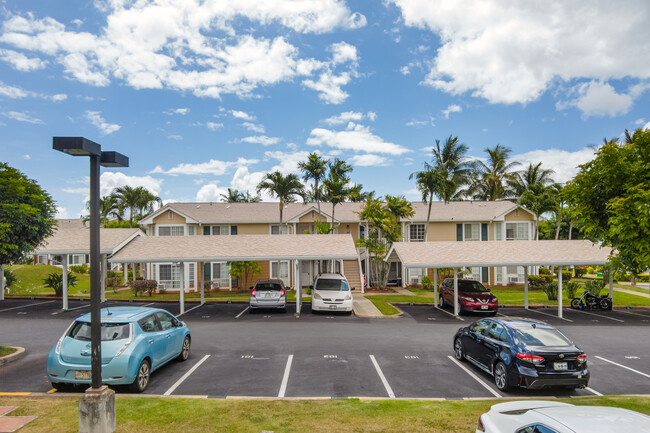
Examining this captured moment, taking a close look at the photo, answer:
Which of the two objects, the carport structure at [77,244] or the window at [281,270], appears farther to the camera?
the window at [281,270]

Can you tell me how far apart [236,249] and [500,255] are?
12.9 m

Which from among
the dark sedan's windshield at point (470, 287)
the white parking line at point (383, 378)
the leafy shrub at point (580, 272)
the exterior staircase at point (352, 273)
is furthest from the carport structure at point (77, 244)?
the leafy shrub at point (580, 272)

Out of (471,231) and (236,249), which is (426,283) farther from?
(236,249)

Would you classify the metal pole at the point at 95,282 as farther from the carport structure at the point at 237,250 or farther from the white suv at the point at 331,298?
the white suv at the point at 331,298

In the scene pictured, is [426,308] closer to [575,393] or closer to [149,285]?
[575,393]

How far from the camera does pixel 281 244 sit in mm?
21578

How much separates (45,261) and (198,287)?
114 ft

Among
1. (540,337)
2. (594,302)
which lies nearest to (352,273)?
(594,302)

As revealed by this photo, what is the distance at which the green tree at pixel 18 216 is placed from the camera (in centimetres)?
1359

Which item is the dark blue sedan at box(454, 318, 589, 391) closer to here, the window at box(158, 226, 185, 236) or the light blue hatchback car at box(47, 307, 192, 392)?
the light blue hatchback car at box(47, 307, 192, 392)

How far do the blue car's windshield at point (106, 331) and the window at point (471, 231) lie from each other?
32.4 m

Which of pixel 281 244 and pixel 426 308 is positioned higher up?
pixel 281 244

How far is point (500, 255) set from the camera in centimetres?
2050

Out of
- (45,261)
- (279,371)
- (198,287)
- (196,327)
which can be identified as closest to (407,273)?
(198,287)
